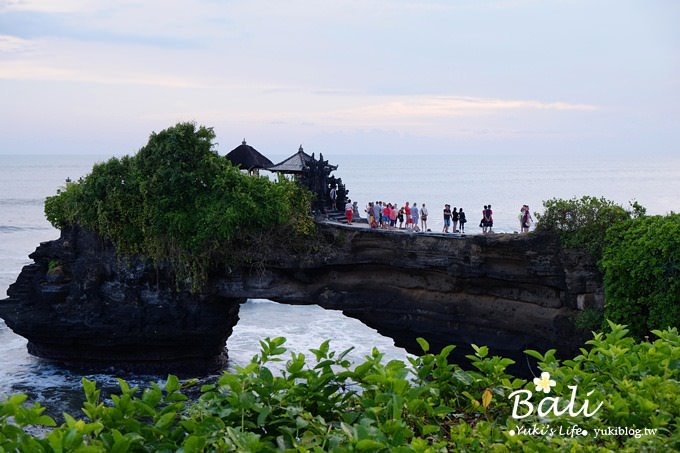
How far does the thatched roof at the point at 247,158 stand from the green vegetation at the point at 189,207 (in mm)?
2401

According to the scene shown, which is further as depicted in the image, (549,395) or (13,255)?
(13,255)

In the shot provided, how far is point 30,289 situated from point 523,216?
16565mm

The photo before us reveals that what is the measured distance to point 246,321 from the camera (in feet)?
Result: 115

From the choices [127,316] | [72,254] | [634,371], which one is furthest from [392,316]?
[634,371]

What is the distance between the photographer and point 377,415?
5.27 meters

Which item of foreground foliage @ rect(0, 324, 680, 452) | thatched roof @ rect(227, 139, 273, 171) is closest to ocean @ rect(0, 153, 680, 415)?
thatched roof @ rect(227, 139, 273, 171)

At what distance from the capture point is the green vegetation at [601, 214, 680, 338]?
18.5 metres

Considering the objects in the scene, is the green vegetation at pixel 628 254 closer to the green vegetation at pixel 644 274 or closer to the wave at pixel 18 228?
the green vegetation at pixel 644 274

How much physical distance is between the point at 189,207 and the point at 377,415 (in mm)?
19395

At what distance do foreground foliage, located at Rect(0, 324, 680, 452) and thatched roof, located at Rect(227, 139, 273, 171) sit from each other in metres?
20.8

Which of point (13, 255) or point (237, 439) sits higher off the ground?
point (237, 439)

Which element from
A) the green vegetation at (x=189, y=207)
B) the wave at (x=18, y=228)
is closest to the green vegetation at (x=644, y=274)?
the green vegetation at (x=189, y=207)

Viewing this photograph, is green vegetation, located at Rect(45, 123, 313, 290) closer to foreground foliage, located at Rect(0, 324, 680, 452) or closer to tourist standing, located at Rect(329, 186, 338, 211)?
tourist standing, located at Rect(329, 186, 338, 211)

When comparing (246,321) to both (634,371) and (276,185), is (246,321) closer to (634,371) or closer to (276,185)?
(276,185)
